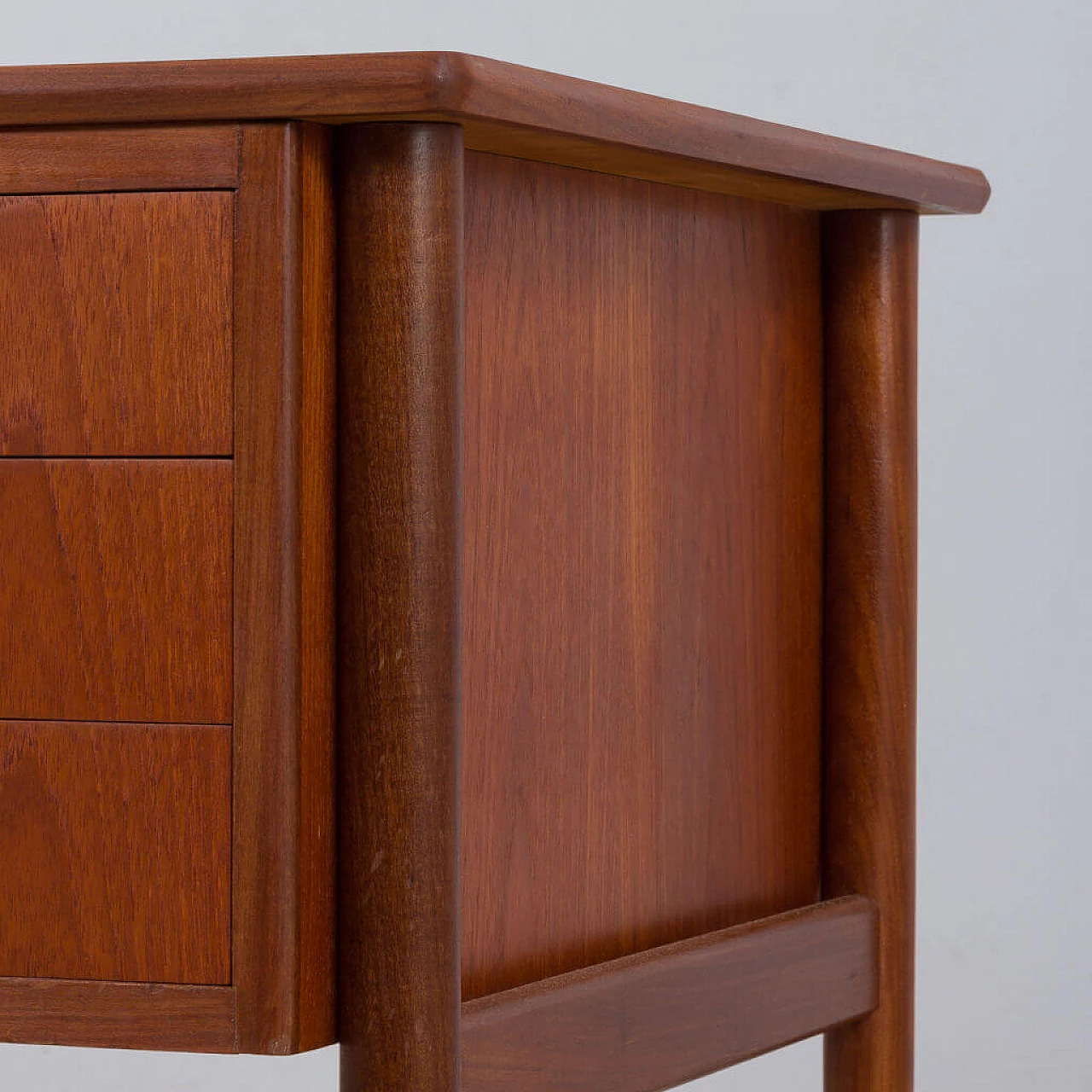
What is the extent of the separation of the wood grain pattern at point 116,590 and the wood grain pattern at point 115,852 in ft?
0.04

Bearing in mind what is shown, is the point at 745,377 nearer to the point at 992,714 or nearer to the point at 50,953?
the point at 50,953

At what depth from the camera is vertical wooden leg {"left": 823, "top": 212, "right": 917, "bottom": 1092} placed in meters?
1.24

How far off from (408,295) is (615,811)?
1.00ft

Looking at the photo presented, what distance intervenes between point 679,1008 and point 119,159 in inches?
19.3

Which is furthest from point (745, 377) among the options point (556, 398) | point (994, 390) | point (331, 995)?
point (994, 390)

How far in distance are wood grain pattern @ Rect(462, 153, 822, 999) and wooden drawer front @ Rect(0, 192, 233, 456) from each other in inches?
5.4

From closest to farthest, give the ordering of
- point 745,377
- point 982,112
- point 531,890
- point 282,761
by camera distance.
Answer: point 282,761 → point 531,890 → point 745,377 → point 982,112

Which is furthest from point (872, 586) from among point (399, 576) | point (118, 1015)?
point (118, 1015)

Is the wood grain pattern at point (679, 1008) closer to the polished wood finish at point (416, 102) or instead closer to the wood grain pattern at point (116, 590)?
the wood grain pattern at point (116, 590)

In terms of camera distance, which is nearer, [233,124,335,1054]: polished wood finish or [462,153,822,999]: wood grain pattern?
[233,124,335,1054]: polished wood finish

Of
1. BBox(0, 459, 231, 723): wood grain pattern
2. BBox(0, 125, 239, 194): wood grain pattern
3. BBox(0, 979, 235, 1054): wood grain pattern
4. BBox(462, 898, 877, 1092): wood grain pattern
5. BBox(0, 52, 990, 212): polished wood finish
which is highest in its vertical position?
BBox(0, 52, 990, 212): polished wood finish

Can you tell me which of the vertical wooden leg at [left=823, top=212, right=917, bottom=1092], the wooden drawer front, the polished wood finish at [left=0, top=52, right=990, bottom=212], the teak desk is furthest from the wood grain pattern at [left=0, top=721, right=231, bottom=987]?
the vertical wooden leg at [left=823, top=212, right=917, bottom=1092]

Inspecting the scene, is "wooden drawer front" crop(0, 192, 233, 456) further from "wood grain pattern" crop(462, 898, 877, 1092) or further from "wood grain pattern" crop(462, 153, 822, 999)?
"wood grain pattern" crop(462, 898, 877, 1092)

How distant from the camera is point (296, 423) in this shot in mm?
914
